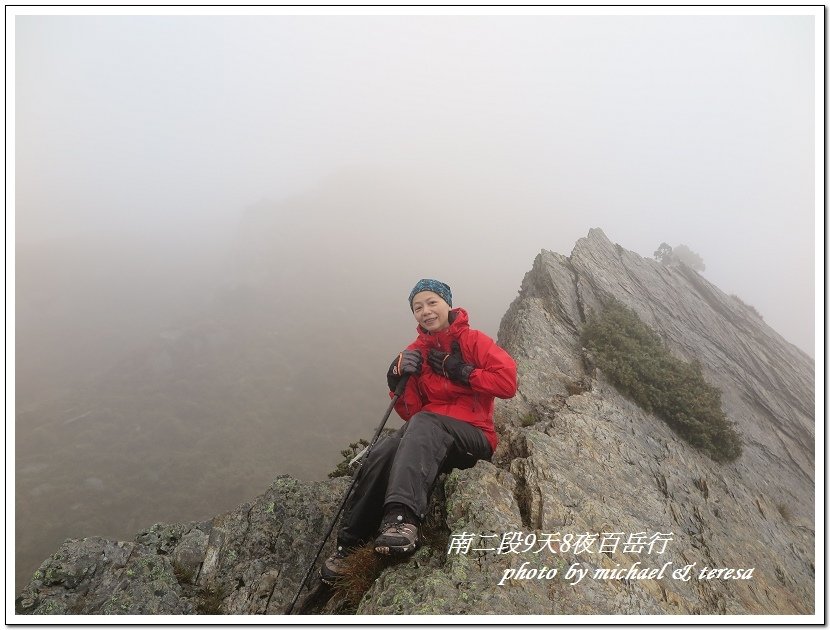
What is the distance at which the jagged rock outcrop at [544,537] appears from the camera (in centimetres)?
405

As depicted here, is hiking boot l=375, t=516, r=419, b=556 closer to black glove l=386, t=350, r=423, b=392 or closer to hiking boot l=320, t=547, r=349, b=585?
hiking boot l=320, t=547, r=349, b=585

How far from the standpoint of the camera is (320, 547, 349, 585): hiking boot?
4.35 m

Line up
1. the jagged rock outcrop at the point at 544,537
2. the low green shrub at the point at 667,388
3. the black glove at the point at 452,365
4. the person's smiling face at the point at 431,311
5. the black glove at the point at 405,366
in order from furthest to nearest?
the low green shrub at the point at 667,388, the person's smiling face at the point at 431,311, the black glove at the point at 405,366, the black glove at the point at 452,365, the jagged rock outcrop at the point at 544,537

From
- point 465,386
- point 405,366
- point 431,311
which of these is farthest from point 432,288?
point 465,386

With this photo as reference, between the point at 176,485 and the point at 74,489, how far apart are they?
840 centimetres

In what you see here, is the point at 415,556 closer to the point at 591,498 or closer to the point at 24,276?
the point at 591,498

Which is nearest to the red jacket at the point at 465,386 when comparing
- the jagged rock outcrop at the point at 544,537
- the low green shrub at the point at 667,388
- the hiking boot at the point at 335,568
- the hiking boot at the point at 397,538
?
the jagged rock outcrop at the point at 544,537

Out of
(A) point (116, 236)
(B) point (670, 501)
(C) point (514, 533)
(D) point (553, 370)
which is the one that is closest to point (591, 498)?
(C) point (514, 533)

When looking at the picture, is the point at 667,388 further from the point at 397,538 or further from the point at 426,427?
the point at 397,538

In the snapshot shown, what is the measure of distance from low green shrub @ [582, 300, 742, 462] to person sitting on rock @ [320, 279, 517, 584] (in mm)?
5748

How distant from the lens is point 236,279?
81625mm

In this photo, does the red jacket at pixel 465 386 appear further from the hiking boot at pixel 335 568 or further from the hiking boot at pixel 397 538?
the hiking boot at pixel 335 568

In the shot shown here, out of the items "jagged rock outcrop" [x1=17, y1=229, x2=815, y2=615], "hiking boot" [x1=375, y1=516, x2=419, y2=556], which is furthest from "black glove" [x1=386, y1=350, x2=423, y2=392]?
"hiking boot" [x1=375, y1=516, x2=419, y2=556]

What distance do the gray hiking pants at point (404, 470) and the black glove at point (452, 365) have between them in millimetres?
578
